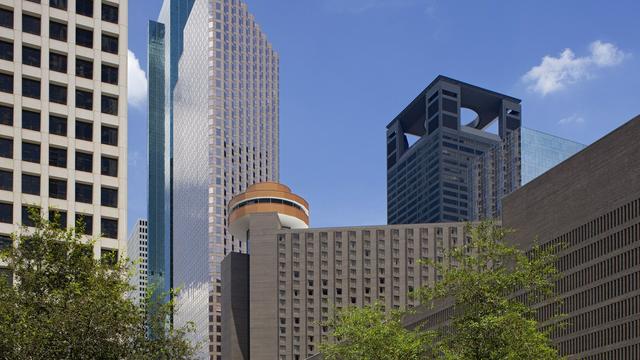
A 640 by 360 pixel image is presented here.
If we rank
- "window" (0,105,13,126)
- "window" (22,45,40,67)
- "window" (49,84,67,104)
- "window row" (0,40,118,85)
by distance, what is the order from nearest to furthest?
"window" (0,105,13,126) → "window row" (0,40,118,85) → "window" (22,45,40,67) → "window" (49,84,67,104)

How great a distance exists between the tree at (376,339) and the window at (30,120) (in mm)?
35845

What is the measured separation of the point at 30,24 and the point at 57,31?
267cm

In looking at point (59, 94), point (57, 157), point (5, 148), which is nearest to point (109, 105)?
point (59, 94)

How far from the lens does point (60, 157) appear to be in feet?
312

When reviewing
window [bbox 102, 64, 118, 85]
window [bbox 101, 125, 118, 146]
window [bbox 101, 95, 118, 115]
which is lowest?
window [bbox 101, 125, 118, 146]

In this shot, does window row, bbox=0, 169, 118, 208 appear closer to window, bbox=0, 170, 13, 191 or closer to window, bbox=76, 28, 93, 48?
window, bbox=0, 170, 13, 191

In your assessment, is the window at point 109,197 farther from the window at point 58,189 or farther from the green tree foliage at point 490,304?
the green tree foliage at point 490,304

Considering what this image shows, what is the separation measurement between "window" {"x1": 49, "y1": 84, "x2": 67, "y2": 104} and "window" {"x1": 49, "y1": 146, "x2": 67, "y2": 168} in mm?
4844

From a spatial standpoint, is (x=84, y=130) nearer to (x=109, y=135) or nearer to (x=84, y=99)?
(x=109, y=135)

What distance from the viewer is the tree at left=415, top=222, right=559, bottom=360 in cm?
4466

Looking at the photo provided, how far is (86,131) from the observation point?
96875mm

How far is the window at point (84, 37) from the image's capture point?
98.0 m

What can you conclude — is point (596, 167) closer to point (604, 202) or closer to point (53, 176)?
point (604, 202)

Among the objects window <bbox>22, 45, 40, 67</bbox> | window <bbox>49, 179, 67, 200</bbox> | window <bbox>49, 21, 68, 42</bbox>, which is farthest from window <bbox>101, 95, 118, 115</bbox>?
window <bbox>49, 179, 67, 200</bbox>
